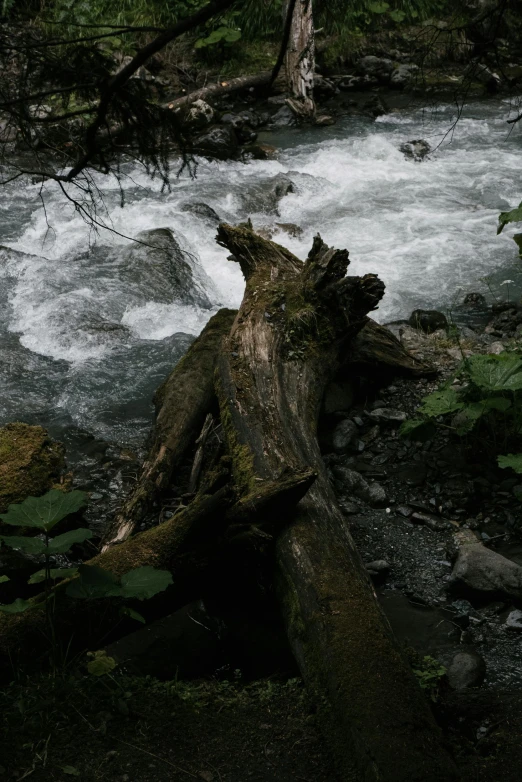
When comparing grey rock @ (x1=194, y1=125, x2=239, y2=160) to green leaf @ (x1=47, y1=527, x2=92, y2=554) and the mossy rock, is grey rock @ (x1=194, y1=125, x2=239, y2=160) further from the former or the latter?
green leaf @ (x1=47, y1=527, x2=92, y2=554)

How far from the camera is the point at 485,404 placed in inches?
161

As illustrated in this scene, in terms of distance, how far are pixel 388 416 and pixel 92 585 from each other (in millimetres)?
2896

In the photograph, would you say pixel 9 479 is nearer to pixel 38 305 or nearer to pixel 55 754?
pixel 55 754

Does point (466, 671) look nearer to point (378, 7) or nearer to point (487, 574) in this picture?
point (487, 574)

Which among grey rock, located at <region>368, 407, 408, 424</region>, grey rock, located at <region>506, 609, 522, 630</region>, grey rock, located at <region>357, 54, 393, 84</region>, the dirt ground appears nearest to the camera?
the dirt ground

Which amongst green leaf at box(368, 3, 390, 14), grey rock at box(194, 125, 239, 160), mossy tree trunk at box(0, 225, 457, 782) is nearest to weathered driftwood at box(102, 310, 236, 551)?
mossy tree trunk at box(0, 225, 457, 782)

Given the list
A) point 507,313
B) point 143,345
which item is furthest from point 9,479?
point 507,313

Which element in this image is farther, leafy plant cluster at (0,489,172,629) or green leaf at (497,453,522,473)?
green leaf at (497,453,522,473)

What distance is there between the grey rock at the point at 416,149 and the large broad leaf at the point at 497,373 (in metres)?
8.44

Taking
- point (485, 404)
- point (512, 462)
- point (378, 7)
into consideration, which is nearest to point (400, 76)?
point (378, 7)

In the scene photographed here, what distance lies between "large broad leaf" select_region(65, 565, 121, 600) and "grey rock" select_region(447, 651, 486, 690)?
1493 mm

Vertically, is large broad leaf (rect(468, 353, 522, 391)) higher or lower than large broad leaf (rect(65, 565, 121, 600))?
lower

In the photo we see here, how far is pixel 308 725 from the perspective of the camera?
2.67 m

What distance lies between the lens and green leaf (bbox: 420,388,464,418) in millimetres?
4172
